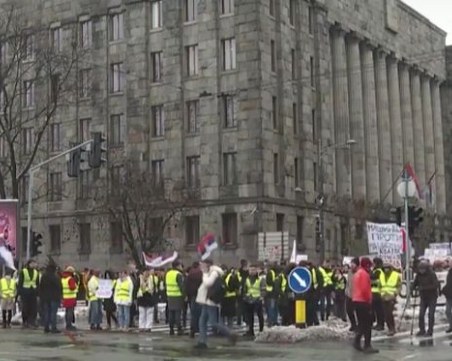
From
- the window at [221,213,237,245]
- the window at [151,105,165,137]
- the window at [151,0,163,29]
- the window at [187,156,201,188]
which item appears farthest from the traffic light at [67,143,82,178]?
the window at [151,0,163,29]

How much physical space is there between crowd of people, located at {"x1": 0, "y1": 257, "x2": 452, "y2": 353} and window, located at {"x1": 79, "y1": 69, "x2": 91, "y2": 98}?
33611mm

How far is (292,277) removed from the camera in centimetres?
2092

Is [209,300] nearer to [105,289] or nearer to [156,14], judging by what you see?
[105,289]

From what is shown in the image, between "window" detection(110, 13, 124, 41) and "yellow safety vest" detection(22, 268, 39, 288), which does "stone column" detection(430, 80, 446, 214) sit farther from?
"yellow safety vest" detection(22, 268, 39, 288)

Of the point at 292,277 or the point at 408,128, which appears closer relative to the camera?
the point at 292,277

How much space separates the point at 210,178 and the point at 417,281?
36.6 m

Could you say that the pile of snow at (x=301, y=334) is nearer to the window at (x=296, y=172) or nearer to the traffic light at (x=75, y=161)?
the traffic light at (x=75, y=161)

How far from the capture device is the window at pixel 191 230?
57.2m

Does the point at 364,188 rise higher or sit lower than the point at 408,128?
lower

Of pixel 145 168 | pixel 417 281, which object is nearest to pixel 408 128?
pixel 145 168

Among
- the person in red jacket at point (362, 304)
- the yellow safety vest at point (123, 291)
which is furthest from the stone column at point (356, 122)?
the person in red jacket at point (362, 304)

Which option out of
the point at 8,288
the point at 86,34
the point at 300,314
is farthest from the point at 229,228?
the point at 300,314

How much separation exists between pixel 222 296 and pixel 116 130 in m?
42.1

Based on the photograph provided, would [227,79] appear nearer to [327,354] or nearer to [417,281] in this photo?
[417,281]
